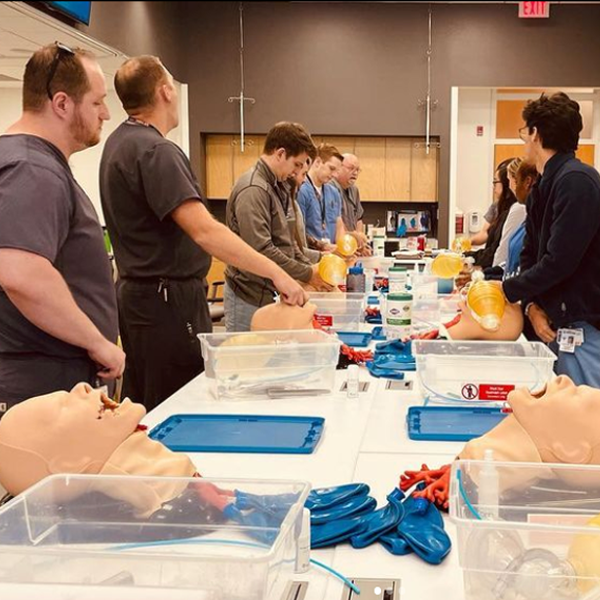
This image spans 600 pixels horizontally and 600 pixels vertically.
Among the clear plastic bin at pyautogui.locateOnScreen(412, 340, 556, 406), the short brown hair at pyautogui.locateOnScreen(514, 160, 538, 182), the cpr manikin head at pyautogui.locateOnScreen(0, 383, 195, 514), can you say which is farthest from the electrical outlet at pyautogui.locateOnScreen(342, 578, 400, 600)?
the short brown hair at pyautogui.locateOnScreen(514, 160, 538, 182)

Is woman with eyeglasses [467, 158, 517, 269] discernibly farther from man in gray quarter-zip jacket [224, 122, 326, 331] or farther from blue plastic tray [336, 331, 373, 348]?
blue plastic tray [336, 331, 373, 348]

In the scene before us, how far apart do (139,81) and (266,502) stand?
6.00ft

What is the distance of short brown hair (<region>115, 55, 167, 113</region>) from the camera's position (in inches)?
100.0

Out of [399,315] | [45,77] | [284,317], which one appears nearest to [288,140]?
[399,315]

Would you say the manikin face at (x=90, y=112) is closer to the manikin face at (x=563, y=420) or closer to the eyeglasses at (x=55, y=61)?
the eyeglasses at (x=55, y=61)

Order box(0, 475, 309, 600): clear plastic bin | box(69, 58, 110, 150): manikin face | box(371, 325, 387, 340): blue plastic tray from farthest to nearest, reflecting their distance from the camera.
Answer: box(371, 325, 387, 340): blue plastic tray, box(69, 58, 110, 150): manikin face, box(0, 475, 309, 600): clear plastic bin

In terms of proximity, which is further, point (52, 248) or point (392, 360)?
point (392, 360)

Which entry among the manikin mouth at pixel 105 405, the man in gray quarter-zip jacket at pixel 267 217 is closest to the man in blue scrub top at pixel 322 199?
the man in gray quarter-zip jacket at pixel 267 217

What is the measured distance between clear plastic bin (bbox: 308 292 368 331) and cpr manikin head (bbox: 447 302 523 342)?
72 cm

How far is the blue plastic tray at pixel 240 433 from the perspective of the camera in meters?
1.71

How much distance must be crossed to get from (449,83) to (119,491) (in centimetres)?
792

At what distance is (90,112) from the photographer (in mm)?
2029

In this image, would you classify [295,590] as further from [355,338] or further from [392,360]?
[355,338]

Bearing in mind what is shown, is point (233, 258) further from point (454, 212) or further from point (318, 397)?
point (454, 212)
